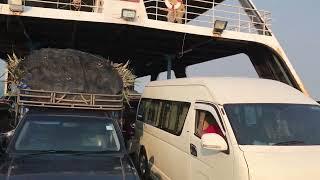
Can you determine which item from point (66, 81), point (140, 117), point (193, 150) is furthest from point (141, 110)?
point (193, 150)

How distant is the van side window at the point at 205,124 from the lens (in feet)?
21.1

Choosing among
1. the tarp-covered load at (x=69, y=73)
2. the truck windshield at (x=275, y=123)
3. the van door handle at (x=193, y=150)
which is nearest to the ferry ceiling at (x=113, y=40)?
the tarp-covered load at (x=69, y=73)

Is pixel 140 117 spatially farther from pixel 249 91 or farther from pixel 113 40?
pixel 113 40

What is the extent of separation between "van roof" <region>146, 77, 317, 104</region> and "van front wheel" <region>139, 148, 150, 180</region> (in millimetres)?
2993

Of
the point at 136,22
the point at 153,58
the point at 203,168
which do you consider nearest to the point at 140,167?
the point at 203,168

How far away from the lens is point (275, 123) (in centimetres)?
623

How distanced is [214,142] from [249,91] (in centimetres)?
125

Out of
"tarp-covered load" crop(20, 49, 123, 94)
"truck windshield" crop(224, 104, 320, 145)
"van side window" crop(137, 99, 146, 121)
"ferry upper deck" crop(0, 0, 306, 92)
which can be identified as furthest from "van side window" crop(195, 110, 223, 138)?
"ferry upper deck" crop(0, 0, 306, 92)

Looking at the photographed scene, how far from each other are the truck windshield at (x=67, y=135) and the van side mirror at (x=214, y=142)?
1333 millimetres

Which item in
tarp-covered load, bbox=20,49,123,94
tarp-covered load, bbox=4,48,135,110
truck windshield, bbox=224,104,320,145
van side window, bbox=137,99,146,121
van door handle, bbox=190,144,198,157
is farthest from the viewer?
van side window, bbox=137,99,146,121

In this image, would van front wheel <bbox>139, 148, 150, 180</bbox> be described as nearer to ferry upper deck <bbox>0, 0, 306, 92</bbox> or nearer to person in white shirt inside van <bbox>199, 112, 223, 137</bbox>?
person in white shirt inside van <bbox>199, 112, 223, 137</bbox>

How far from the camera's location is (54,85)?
8.97 metres

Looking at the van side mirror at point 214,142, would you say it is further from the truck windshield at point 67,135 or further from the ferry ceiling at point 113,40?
the ferry ceiling at point 113,40

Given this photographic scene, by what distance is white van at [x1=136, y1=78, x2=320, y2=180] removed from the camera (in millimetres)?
5562
